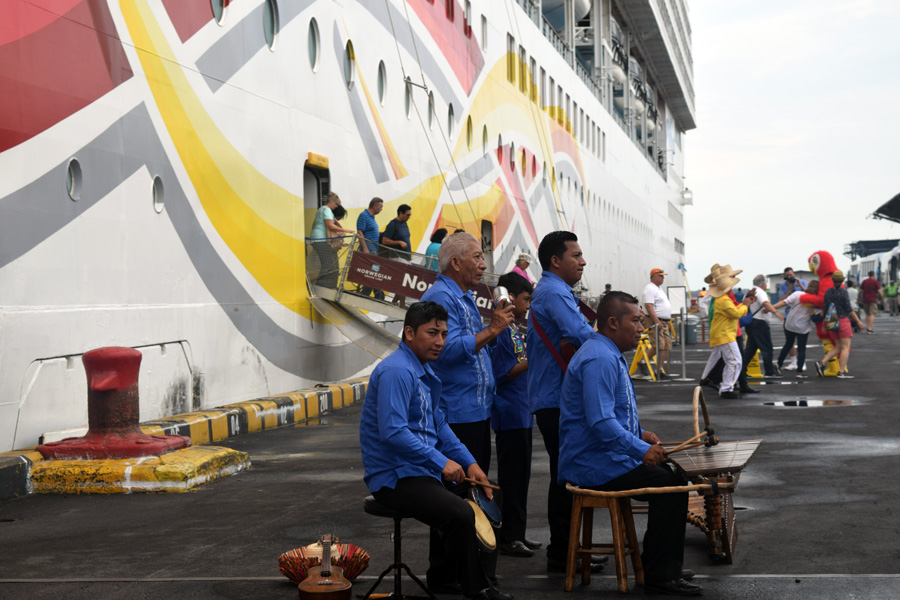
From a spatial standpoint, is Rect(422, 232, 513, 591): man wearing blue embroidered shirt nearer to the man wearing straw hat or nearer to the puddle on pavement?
the puddle on pavement

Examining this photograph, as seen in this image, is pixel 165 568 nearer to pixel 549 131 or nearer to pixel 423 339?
pixel 423 339

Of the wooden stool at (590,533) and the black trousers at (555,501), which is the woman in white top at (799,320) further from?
the wooden stool at (590,533)

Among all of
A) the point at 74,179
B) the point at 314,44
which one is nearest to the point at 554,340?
the point at 74,179

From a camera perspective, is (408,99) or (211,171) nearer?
(211,171)

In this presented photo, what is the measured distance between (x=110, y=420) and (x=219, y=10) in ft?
22.1

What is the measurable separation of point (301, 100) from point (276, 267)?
2.80 m

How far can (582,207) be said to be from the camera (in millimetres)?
40844

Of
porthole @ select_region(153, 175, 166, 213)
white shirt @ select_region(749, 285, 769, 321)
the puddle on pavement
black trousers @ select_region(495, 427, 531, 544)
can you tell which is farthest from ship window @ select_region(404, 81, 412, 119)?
black trousers @ select_region(495, 427, 531, 544)

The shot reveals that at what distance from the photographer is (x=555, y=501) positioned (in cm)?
568

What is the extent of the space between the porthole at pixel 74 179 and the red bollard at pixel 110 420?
6.87ft

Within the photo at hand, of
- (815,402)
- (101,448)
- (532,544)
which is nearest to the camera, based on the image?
(532,544)

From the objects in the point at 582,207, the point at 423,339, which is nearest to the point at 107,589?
the point at 423,339

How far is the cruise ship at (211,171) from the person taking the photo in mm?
9719

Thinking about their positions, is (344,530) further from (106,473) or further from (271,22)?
(271,22)
